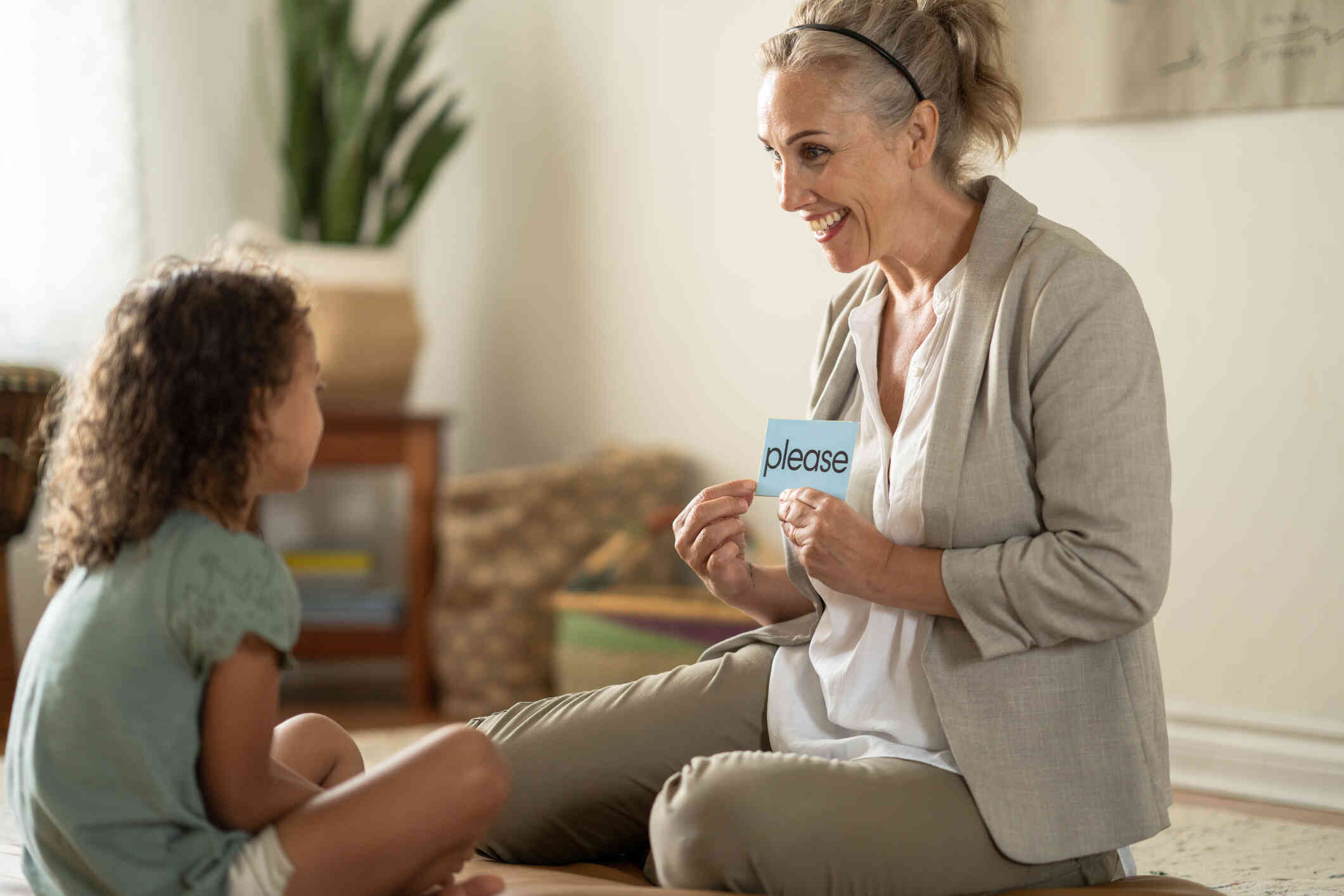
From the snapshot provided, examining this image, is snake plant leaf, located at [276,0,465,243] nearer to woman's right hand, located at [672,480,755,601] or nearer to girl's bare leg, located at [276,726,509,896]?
woman's right hand, located at [672,480,755,601]

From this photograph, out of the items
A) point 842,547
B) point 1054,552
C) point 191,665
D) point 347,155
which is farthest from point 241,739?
point 347,155

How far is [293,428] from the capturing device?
1.21 meters

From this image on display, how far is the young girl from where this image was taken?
109 centimetres

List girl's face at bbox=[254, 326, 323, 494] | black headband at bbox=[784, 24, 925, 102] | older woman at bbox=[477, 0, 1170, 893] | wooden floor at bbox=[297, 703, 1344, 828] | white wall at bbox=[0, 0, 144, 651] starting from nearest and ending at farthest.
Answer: girl's face at bbox=[254, 326, 323, 494] → older woman at bbox=[477, 0, 1170, 893] → black headband at bbox=[784, 24, 925, 102] → wooden floor at bbox=[297, 703, 1344, 828] → white wall at bbox=[0, 0, 144, 651]

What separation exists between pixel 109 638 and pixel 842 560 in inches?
27.7

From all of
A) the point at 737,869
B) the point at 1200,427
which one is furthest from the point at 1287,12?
the point at 737,869

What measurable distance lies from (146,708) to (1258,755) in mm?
1959

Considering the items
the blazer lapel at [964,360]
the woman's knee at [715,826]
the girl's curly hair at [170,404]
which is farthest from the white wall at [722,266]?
the girl's curly hair at [170,404]

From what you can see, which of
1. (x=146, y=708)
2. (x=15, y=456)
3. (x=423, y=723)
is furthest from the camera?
(x=423, y=723)

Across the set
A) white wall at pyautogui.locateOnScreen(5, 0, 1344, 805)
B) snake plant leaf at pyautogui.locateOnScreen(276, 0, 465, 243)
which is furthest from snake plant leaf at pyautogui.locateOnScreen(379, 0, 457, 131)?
white wall at pyautogui.locateOnScreen(5, 0, 1344, 805)

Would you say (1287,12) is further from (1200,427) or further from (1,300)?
(1,300)

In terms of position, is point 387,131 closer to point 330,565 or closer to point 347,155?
point 347,155

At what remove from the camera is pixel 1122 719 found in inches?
52.9

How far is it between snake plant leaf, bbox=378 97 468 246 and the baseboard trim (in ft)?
6.84
